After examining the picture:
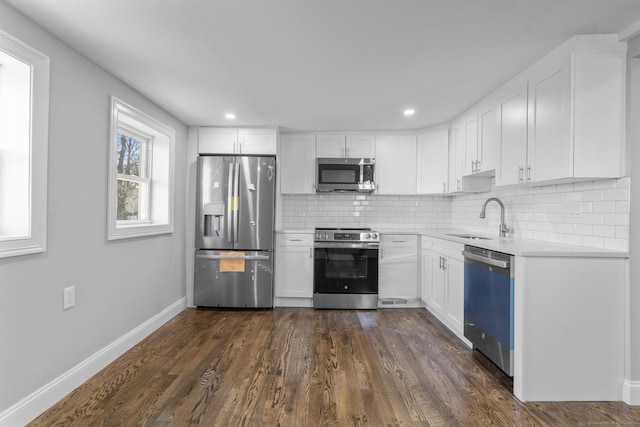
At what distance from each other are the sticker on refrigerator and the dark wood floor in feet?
2.48

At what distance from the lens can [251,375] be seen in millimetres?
2301

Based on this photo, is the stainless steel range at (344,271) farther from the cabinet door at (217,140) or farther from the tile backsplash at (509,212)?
the cabinet door at (217,140)

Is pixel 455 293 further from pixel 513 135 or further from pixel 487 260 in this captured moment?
pixel 513 135

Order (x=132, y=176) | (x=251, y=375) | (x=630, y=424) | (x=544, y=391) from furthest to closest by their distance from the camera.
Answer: (x=132, y=176) → (x=251, y=375) → (x=544, y=391) → (x=630, y=424)

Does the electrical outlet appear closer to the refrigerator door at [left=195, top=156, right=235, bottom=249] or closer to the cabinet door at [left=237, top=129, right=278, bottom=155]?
the refrigerator door at [left=195, top=156, right=235, bottom=249]

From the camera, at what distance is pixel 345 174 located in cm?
412

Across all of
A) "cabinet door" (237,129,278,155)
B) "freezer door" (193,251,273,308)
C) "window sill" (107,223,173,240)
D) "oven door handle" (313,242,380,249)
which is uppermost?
"cabinet door" (237,129,278,155)

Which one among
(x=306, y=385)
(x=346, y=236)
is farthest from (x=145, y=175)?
(x=306, y=385)

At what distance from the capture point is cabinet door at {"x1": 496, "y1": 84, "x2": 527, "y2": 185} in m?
2.47

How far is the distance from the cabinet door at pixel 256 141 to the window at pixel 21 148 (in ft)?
7.27

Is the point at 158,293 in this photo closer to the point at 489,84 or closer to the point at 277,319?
the point at 277,319

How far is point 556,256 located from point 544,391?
0.82 meters

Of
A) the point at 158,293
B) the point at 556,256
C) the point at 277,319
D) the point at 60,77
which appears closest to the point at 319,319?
the point at 277,319

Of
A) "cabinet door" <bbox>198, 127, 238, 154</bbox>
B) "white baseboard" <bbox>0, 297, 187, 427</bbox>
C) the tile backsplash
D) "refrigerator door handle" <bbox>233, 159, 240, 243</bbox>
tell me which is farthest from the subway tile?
"white baseboard" <bbox>0, 297, 187, 427</bbox>
